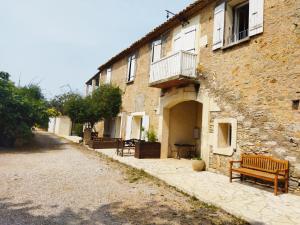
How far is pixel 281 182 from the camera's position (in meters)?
5.92

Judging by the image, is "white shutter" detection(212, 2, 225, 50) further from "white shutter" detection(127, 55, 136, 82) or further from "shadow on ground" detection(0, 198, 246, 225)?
"white shutter" detection(127, 55, 136, 82)

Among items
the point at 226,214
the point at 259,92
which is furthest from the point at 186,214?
the point at 259,92

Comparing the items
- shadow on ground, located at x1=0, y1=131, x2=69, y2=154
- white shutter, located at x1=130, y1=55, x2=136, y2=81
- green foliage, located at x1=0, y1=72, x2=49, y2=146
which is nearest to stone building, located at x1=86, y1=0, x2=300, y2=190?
white shutter, located at x1=130, y1=55, x2=136, y2=81

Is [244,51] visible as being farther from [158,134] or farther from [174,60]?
[158,134]

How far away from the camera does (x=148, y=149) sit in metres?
10.5

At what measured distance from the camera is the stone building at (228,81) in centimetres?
614

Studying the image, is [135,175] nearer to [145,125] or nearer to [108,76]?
[145,125]

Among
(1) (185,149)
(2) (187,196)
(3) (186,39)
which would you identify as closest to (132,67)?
(3) (186,39)

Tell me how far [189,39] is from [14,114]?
27.3ft

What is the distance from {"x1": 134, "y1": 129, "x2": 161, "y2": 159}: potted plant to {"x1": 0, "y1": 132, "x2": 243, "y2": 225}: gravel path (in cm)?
282

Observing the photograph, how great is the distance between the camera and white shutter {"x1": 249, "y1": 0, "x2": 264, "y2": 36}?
271 inches

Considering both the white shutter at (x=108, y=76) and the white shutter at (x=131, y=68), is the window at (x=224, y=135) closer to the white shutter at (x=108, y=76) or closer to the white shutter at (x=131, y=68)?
the white shutter at (x=131, y=68)

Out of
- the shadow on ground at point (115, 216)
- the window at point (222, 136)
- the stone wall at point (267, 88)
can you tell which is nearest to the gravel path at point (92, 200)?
the shadow on ground at point (115, 216)

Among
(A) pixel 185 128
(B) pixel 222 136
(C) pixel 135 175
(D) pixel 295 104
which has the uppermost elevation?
(D) pixel 295 104
